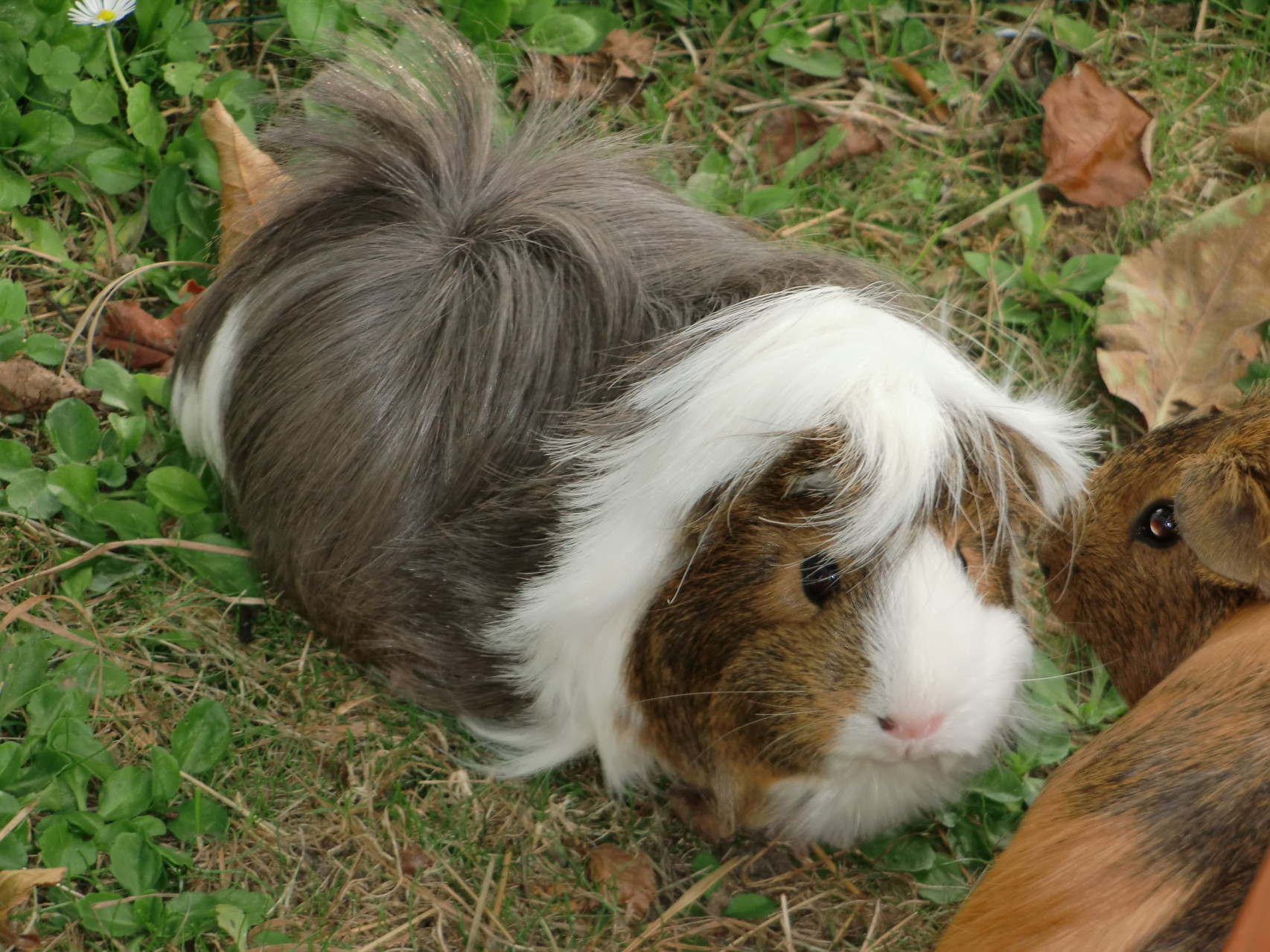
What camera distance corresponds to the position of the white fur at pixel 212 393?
213 centimetres

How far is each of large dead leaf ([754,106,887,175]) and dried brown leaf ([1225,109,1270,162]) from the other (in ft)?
2.54

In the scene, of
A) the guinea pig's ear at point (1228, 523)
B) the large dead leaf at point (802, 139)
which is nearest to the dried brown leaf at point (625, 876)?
the guinea pig's ear at point (1228, 523)

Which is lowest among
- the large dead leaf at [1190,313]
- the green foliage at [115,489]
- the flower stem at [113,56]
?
the green foliage at [115,489]

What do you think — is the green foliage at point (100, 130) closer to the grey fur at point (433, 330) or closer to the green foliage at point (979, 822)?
the grey fur at point (433, 330)

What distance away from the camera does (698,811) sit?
7.33 ft

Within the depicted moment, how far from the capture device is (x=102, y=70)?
8.64 ft

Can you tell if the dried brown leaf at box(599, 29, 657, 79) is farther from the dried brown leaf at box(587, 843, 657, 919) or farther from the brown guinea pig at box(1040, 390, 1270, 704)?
the dried brown leaf at box(587, 843, 657, 919)

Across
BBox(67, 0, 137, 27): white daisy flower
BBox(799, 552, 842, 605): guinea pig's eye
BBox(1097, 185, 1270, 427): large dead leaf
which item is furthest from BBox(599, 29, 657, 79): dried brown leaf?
BBox(799, 552, 842, 605): guinea pig's eye

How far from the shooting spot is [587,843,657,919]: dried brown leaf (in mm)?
2172

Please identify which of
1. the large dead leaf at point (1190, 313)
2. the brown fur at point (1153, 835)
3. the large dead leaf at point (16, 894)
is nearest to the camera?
the brown fur at point (1153, 835)

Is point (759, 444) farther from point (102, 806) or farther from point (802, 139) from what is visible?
point (802, 139)

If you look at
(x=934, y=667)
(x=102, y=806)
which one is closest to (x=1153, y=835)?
(x=934, y=667)

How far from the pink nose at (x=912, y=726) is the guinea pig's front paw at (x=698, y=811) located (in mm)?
491

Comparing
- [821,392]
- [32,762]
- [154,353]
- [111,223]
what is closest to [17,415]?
[154,353]
